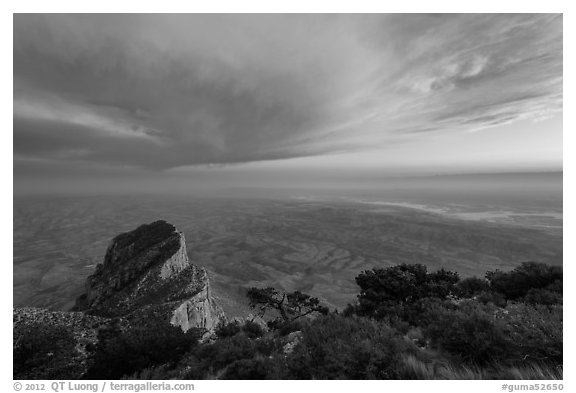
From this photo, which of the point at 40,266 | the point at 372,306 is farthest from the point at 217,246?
the point at 372,306

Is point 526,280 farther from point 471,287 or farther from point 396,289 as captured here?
point 396,289

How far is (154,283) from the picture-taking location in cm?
2412

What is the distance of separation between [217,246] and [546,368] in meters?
138

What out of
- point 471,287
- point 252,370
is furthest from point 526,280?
point 252,370

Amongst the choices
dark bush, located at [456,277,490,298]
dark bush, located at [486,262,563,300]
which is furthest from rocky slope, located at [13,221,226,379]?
dark bush, located at [486,262,563,300]

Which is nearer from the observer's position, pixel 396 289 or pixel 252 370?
pixel 252 370

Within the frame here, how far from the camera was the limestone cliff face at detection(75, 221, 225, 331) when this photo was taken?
2027 centimetres

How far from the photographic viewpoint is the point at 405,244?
443 ft

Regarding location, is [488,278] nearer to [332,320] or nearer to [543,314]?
[543,314]

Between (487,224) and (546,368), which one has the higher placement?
(546,368)

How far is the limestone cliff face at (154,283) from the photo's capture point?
20266 millimetres

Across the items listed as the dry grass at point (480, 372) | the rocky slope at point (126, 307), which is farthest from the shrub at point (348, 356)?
the rocky slope at point (126, 307)

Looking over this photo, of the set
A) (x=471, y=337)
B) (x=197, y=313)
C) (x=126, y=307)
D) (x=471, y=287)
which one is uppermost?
Result: (x=471, y=337)
